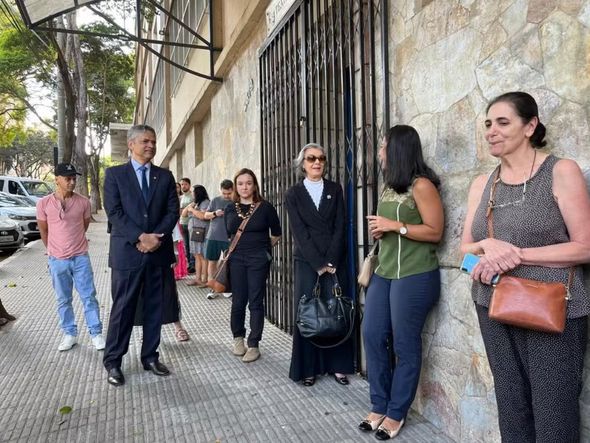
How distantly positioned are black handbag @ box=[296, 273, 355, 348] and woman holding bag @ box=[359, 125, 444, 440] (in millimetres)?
507

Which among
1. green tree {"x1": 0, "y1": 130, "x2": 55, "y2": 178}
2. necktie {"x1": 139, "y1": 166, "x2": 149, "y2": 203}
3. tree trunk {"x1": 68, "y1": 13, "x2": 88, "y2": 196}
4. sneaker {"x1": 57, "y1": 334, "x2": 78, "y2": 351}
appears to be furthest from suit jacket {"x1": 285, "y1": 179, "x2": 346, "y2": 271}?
green tree {"x1": 0, "y1": 130, "x2": 55, "y2": 178}

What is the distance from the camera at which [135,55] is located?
3056 centimetres

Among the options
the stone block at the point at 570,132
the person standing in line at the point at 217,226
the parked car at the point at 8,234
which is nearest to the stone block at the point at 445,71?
the stone block at the point at 570,132

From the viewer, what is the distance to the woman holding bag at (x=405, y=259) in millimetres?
2662

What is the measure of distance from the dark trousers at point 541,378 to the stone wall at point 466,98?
9.6 inches

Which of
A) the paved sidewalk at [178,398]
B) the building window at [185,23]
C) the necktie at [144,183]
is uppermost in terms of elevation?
the building window at [185,23]

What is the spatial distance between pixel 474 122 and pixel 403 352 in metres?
1.37

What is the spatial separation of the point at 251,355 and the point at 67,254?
2.04 meters

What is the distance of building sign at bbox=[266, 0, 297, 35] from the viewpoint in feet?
15.7

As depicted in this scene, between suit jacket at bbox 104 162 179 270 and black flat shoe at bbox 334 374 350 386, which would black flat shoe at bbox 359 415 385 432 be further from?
suit jacket at bbox 104 162 179 270

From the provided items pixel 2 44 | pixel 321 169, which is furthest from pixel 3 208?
pixel 321 169

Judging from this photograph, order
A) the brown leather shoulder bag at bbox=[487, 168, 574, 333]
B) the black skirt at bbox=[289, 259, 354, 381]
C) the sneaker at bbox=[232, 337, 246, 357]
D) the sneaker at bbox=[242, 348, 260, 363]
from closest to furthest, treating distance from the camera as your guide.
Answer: the brown leather shoulder bag at bbox=[487, 168, 574, 333] < the black skirt at bbox=[289, 259, 354, 381] < the sneaker at bbox=[242, 348, 260, 363] < the sneaker at bbox=[232, 337, 246, 357]

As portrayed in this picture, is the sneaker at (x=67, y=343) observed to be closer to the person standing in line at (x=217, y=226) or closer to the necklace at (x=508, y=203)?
the person standing in line at (x=217, y=226)

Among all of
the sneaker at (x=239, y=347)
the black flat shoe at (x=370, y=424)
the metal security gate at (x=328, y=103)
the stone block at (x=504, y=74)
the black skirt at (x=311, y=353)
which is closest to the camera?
the stone block at (x=504, y=74)
